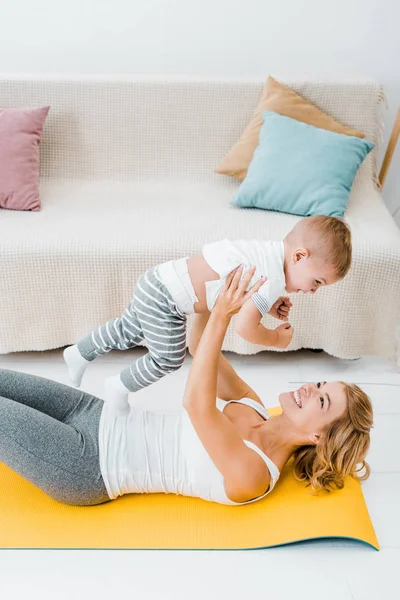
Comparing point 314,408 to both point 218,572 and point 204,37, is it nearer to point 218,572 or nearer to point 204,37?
point 218,572

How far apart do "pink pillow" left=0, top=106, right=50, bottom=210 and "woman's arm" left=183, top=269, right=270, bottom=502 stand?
1.29m

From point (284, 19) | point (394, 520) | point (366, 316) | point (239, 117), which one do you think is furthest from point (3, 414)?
point (284, 19)

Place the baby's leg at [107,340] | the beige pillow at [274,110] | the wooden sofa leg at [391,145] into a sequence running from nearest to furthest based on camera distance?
the baby's leg at [107,340] < the beige pillow at [274,110] < the wooden sofa leg at [391,145]

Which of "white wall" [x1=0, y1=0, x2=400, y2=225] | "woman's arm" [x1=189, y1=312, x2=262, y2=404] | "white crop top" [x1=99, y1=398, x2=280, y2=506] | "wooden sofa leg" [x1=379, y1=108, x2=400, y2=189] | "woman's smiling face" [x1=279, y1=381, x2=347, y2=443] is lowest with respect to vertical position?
"white crop top" [x1=99, y1=398, x2=280, y2=506]

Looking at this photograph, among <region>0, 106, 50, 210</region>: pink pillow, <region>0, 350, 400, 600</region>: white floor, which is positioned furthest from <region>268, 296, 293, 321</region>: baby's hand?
<region>0, 106, 50, 210</region>: pink pillow

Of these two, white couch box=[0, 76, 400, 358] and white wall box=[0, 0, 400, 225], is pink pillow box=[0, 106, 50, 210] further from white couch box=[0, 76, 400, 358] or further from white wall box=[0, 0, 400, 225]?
white wall box=[0, 0, 400, 225]

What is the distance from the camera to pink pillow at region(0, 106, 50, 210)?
252cm

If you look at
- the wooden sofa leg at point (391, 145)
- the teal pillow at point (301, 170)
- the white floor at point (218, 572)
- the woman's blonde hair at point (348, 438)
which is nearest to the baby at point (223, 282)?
the woman's blonde hair at point (348, 438)

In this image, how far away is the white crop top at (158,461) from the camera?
5.27ft

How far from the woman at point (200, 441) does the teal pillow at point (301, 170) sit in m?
1.03

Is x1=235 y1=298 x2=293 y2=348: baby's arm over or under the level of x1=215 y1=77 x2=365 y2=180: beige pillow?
under

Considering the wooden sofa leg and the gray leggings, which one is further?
the wooden sofa leg

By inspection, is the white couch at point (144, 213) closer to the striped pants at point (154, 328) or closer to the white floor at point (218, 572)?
the striped pants at point (154, 328)

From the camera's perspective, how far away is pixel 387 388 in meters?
2.35
